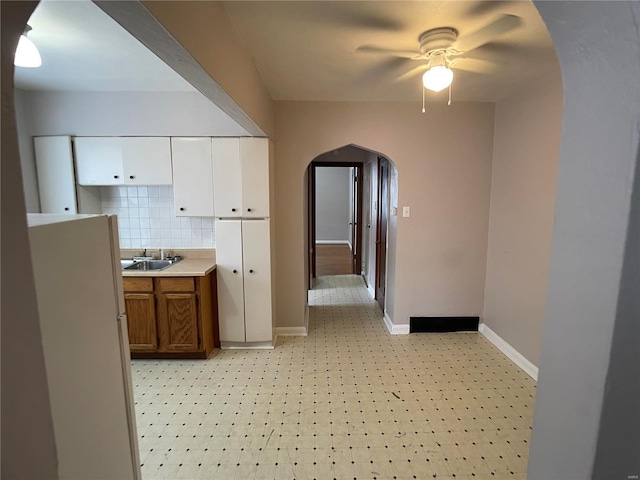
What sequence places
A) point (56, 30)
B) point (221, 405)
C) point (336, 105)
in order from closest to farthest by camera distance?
point (56, 30), point (221, 405), point (336, 105)

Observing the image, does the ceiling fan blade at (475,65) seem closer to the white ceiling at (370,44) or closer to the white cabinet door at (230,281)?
the white ceiling at (370,44)

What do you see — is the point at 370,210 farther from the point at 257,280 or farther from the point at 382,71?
the point at 382,71

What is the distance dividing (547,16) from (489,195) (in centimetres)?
296

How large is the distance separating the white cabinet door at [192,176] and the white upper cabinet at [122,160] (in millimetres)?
102

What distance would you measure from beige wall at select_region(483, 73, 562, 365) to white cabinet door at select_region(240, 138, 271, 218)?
7.41 feet

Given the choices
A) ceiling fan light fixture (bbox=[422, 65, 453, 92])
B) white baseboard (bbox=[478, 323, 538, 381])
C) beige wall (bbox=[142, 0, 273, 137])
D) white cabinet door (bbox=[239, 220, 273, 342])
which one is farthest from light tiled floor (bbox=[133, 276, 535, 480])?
ceiling fan light fixture (bbox=[422, 65, 453, 92])

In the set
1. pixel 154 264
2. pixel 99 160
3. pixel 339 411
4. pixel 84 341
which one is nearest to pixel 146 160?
pixel 99 160

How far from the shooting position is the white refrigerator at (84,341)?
2.83ft

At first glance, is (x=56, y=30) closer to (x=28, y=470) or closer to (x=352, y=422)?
(x=28, y=470)

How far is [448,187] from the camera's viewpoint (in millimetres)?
3350

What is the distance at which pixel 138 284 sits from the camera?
9.15 ft

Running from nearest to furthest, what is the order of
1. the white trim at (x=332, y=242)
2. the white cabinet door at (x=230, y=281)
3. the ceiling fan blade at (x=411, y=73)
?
the ceiling fan blade at (x=411, y=73)
the white cabinet door at (x=230, y=281)
the white trim at (x=332, y=242)

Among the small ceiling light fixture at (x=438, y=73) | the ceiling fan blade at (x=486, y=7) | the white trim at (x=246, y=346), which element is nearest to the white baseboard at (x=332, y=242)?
the white trim at (x=246, y=346)

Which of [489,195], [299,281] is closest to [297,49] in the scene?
[299,281]
